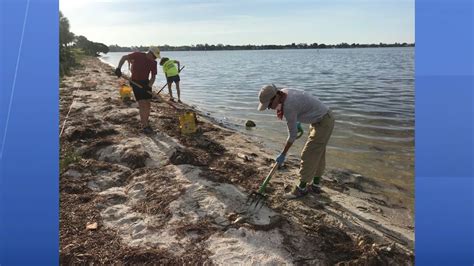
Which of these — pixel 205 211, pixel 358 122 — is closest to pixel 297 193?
pixel 205 211

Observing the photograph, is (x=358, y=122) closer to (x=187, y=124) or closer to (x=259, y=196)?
(x=187, y=124)

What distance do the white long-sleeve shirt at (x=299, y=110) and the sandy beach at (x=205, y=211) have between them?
44.7 inches

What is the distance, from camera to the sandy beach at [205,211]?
3838mm

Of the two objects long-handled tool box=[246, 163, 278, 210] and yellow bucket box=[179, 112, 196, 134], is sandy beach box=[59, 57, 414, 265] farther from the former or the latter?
yellow bucket box=[179, 112, 196, 134]

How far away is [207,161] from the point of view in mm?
6629

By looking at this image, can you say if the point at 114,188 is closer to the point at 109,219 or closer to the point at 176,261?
the point at 109,219

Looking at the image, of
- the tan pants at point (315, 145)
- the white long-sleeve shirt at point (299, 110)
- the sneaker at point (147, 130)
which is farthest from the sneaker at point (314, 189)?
the sneaker at point (147, 130)

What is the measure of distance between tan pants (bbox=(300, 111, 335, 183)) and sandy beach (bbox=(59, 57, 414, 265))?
432 mm

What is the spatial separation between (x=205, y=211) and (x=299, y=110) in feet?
6.09

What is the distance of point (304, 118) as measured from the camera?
16.4 ft

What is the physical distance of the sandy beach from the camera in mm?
3838

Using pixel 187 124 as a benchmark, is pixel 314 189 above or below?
below

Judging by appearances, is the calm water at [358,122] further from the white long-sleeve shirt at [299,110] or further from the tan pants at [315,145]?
the white long-sleeve shirt at [299,110]
